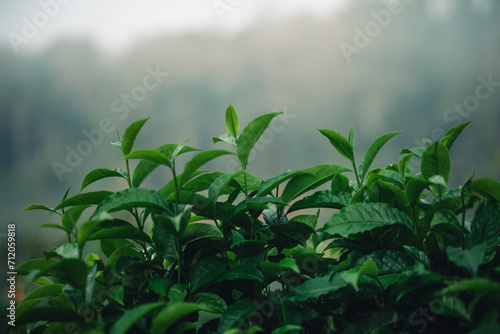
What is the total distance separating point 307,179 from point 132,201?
0.31m

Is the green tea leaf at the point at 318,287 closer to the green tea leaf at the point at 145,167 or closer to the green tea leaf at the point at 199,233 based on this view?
the green tea leaf at the point at 199,233

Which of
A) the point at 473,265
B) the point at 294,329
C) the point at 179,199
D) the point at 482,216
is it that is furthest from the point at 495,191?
the point at 179,199

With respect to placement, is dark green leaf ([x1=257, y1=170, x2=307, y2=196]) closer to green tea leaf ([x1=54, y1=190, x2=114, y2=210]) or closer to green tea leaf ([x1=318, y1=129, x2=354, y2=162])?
green tea leaf ([x1=318, y1=129, x2=354, y2=162])

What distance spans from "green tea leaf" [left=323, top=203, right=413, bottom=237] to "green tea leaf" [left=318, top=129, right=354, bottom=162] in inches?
5.9

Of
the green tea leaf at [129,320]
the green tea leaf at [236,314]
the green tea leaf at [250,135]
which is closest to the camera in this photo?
the green tea leaf at [129,320]

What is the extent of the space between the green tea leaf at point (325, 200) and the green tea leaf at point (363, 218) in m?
0.07

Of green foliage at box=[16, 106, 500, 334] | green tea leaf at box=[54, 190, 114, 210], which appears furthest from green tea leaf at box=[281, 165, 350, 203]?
green tea leaf at box=[54, 190, 114, 210]

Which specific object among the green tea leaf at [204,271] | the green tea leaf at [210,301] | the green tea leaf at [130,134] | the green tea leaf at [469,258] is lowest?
the green tea leaf at [469,258]

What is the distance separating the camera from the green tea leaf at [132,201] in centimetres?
56

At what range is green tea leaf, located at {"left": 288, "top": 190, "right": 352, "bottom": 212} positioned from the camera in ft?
2.16

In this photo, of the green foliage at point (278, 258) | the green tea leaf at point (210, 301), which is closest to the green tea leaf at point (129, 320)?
the green foliage at point (278, 258)

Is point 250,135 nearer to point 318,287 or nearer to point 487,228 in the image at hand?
point 318,287

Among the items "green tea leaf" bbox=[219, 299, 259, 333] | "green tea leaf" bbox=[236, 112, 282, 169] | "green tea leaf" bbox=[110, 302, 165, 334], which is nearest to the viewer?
"green tea leaf" bbox=[110, 302, 165, 334]

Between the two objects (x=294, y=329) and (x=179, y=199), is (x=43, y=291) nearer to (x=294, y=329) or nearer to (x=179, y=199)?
(x=179, y=199)
